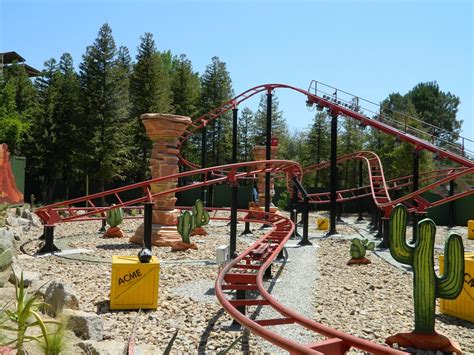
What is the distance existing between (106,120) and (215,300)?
23727 millimetres

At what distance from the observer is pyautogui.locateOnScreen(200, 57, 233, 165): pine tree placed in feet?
125

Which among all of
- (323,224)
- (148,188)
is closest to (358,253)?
(148,188)

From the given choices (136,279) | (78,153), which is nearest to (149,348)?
(136,279)

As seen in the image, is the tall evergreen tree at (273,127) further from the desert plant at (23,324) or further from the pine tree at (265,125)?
the desert plant at (23,324)

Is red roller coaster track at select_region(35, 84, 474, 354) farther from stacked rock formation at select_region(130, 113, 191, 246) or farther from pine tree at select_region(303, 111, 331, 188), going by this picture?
pine tree at select_region(303, 111, 331, 188)

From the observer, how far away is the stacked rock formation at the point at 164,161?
1170cm

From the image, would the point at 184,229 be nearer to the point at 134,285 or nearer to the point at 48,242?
the point at 48,242

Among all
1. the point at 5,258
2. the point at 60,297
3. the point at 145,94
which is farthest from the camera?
the point at 145,94

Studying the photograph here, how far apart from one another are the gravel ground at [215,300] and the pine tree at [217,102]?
91.0ft

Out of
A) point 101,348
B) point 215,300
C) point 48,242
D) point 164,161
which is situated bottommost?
point 215,300

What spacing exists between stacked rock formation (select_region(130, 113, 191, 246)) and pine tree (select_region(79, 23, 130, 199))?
16439mm

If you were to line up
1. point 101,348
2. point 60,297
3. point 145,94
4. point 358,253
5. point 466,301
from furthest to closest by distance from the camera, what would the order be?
point 145,94
point 358,253
point 466,301
point 60,297
point 101,348

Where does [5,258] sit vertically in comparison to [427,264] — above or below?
below

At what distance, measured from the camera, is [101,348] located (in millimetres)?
3801
